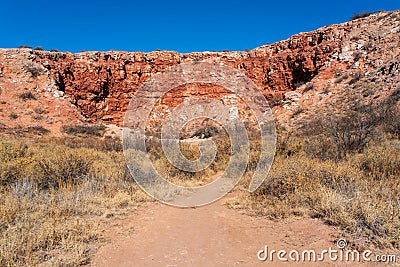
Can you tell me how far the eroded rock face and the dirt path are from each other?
24436mm

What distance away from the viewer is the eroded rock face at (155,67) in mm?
26836

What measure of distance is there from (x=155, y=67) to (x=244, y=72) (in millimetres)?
10325

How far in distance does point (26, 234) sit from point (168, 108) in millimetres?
27211

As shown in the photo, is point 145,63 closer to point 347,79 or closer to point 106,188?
point 347,79

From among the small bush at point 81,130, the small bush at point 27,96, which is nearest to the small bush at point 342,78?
the small bush at point 81,130

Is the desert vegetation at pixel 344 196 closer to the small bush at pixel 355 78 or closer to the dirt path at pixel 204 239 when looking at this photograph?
the dirt path at pixel 204 239

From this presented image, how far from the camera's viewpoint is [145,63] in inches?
1212

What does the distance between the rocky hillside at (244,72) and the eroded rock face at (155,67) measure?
98 millimetres

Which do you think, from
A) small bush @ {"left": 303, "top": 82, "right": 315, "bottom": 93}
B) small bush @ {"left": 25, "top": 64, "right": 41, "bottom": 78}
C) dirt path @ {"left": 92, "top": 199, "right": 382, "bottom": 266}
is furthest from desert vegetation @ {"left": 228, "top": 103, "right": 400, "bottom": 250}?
small bush @ {"left": 25, "top": 64, "right": 41, "bottom": 78}

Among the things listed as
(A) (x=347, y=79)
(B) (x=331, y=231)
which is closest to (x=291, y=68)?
(A) (x=347, y=79)

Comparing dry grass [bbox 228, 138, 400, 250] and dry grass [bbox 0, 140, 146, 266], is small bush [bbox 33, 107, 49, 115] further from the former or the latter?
dry grass [bbox 228, 138, 400, 250]

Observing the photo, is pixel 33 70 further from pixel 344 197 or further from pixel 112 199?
pixel 344 197

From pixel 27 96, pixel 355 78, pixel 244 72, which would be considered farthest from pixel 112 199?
pixel 244 72

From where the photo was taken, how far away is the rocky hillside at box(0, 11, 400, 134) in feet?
68.4
